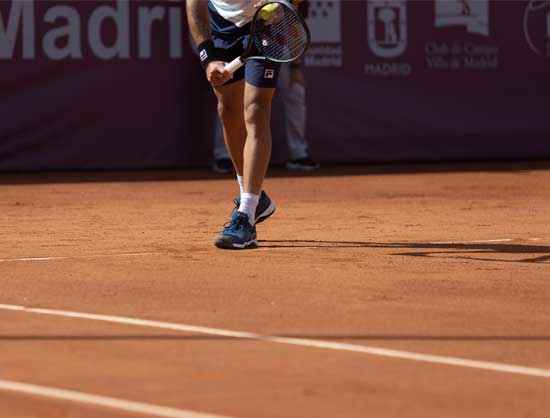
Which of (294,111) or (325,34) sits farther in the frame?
(325,34)

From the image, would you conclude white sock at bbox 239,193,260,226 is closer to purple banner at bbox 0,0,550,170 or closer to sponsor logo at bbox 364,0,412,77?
purple banner at bbox 0,0,550,170

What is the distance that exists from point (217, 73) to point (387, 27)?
23.3 ft

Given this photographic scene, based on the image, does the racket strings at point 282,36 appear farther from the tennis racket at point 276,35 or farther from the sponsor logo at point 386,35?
the sponsor logo at point 386,35

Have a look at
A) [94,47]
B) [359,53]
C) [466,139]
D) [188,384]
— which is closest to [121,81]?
[94,47]

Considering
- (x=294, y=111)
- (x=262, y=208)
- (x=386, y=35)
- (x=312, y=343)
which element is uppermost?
(x=386, y=35)

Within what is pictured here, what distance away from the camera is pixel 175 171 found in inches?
538

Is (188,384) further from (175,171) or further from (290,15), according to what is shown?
(175,171)

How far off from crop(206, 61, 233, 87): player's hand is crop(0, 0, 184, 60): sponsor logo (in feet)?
20.5

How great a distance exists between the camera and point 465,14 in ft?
47.2

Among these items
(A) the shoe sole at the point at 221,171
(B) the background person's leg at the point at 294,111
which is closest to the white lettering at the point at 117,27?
(A) the shoe sole at the point at 221,171

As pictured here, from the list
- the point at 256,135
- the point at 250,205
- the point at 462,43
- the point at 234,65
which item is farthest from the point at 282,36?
the point at 462,43

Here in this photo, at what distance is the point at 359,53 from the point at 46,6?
318 cm

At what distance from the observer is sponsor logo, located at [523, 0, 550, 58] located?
A: 14.6 meters

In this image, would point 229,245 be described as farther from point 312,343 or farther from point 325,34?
point 325,34
